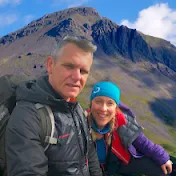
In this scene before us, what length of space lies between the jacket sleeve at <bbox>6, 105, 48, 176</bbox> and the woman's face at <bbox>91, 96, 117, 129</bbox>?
11.6 feet

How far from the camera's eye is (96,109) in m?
7.99

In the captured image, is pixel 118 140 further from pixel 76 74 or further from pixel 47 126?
pixel 47 126

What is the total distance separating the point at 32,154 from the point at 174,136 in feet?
632

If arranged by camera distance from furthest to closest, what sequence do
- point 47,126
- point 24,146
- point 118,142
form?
point 118,142 → point 47,126 → point 24,146

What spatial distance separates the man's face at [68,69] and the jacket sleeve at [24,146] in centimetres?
95

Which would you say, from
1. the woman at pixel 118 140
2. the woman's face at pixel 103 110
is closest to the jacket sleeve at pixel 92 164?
the woman at pixel 118 140

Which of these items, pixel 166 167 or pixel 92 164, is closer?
pixel 92 164

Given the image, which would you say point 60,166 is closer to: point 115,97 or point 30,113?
point 30,113

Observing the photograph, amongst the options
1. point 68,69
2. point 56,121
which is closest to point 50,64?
point 68,69

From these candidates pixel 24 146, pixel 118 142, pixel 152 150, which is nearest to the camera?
pixel 24 146

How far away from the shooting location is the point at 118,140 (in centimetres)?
824

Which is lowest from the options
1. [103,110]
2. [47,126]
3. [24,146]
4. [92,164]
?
[92,164]

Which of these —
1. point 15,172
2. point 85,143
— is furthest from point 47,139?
point 85,143

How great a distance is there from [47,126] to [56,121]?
0.33 m
